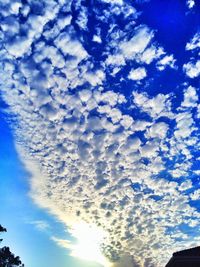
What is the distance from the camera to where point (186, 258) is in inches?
1663

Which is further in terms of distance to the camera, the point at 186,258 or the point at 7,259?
the point at 7,259

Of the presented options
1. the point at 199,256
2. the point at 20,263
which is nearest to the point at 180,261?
the point at 199,256

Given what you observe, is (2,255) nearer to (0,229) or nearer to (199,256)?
(0,229)

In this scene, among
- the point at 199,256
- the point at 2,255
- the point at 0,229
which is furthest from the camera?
the point at 2,255

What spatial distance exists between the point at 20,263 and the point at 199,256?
147 ft

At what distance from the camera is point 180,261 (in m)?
43.3

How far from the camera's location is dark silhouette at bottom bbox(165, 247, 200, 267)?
132 ft

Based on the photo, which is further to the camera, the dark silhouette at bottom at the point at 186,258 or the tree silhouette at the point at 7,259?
the tree silhouette at the point at 7,259

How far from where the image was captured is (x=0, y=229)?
195 feet

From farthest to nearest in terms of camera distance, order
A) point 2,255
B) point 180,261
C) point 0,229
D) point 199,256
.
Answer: point 2,255 → point 0,229 → point 180,261 → point 199,256

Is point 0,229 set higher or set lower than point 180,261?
higher

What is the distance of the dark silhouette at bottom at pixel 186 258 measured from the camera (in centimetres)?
4022

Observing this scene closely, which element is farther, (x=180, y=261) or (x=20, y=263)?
(x=20, y=263)

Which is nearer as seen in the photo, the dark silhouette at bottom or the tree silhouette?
the dark silhouette at bottom
